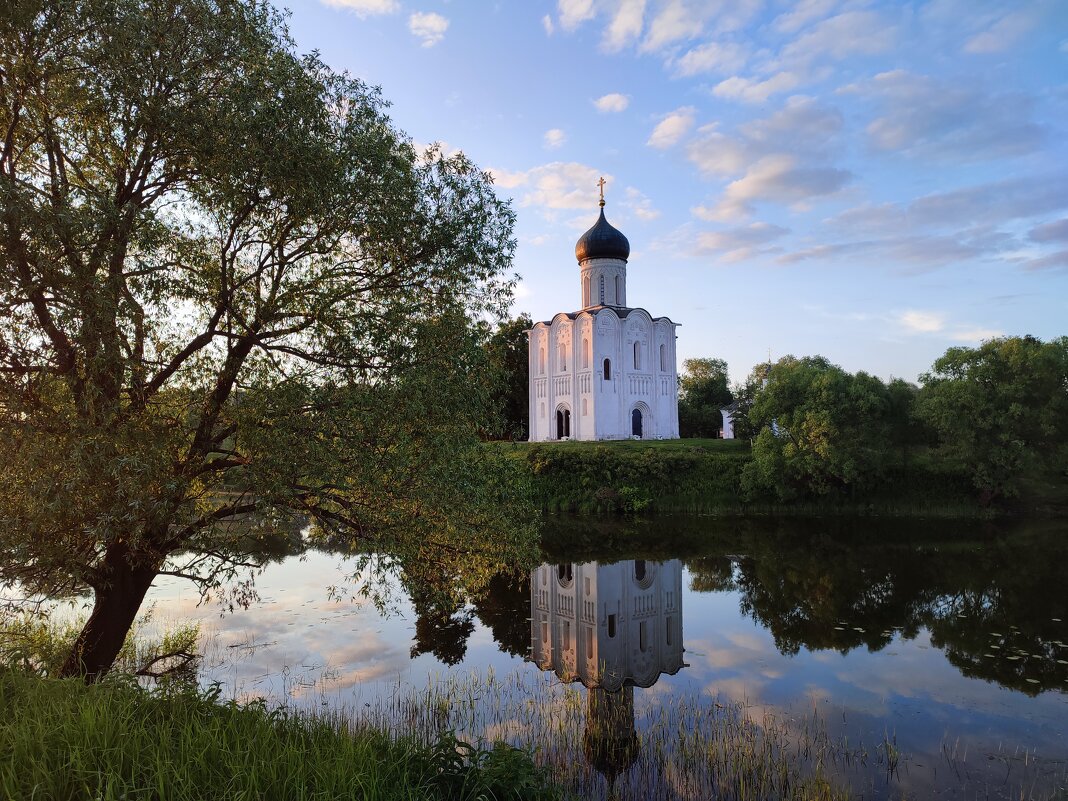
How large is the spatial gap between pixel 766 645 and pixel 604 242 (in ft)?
104

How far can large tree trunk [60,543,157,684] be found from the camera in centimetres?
718

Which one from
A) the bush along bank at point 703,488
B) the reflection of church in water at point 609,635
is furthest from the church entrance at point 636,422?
the reflection of church in water at point 609,635

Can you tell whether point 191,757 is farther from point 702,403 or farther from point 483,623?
point 702,403

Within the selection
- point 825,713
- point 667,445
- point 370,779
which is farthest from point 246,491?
point 667,445

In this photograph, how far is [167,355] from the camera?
7727mm

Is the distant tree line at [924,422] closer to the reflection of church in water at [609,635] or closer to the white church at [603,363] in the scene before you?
the white church at [603,363]

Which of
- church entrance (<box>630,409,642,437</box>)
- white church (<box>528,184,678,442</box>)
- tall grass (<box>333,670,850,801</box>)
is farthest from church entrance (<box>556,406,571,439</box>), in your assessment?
tall grass (<box>333,670,850,801</box>)

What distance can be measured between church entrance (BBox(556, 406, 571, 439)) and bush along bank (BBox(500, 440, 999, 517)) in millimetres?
9268

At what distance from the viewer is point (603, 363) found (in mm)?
39344

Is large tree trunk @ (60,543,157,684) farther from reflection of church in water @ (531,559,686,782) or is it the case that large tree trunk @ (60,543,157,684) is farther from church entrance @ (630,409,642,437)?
church entrance @ (630,409,642,437)

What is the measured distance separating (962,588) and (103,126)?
18135 mm

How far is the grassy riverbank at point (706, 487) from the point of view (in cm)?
2777

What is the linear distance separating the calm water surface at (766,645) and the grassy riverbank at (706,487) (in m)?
8.41

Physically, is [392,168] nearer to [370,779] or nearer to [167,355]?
[167,355]
